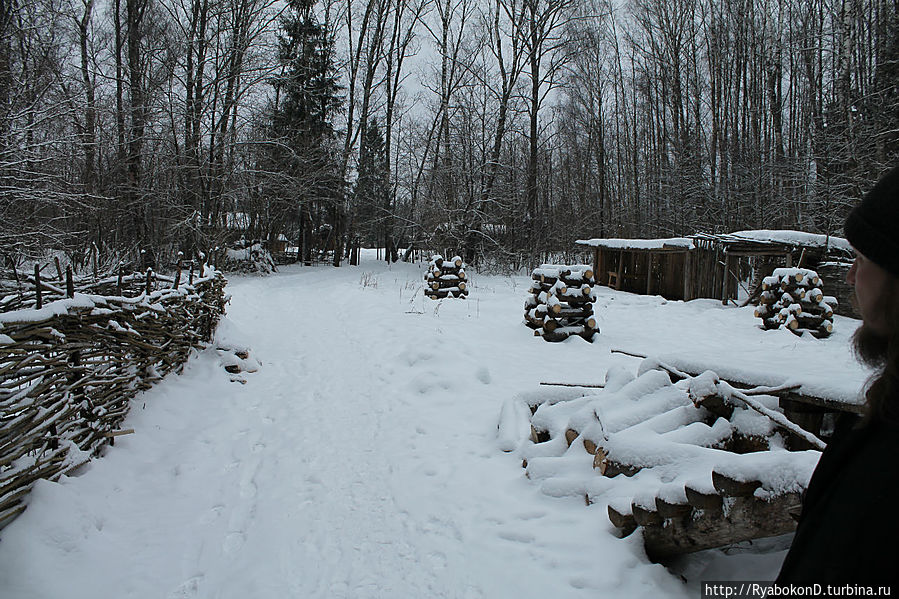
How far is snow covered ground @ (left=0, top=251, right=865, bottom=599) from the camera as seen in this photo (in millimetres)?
2740

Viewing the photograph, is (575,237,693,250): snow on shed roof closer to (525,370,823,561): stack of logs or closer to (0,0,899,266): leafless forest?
(0,0,899,266): leafless forest

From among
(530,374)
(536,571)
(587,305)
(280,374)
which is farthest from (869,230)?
(587,305)

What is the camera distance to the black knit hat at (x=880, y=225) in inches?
41.7

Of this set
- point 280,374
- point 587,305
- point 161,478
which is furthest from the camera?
point 587,305

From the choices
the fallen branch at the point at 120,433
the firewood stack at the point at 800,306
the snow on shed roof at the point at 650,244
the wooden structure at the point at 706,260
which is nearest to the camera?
the fallen branch at the point at 120,433

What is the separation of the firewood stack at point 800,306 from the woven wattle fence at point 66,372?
12.6 metres

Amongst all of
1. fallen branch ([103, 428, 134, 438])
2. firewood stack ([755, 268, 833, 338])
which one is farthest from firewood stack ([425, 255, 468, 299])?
fallen branch ([103, 428, 134, 438])

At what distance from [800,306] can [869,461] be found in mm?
12731

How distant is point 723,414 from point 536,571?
1.67 m

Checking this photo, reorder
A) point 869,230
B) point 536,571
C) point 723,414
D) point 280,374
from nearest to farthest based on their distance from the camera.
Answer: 1. point 869,230
2. point 536,571
3. point 723,414
4. point 280,374

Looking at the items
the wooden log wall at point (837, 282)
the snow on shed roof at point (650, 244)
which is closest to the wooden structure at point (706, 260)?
the snow on shed roof at point (650, 244)

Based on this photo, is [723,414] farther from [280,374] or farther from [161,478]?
[280,374]

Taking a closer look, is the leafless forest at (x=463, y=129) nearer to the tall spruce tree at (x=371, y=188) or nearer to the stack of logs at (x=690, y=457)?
the tall spruce tree at (x=371, y=188)

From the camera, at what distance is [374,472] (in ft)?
13.8
